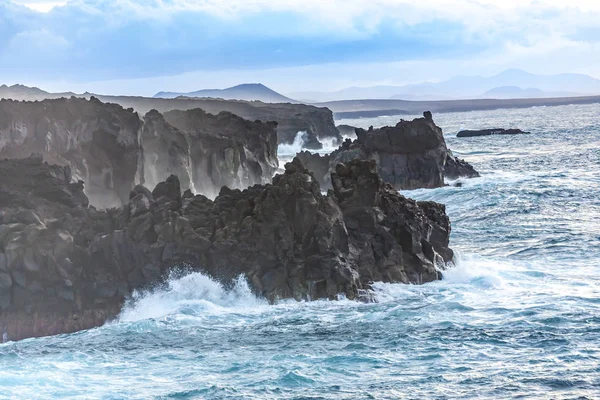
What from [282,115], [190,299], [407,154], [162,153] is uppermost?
[282,115]

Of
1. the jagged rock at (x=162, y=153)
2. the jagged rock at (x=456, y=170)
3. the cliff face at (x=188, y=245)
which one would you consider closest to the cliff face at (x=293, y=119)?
the jagged rock at (x=456, y=170)

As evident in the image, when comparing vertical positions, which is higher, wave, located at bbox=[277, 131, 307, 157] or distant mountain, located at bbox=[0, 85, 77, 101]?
distant mountain, located at bbox=[0, 85, 77, 101]

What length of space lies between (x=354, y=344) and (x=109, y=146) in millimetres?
25862

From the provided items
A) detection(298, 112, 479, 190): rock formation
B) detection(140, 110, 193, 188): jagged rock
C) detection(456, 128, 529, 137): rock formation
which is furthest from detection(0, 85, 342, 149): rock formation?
detection(140, 110, 193, 188): jagged rock

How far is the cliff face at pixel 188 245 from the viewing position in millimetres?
30375

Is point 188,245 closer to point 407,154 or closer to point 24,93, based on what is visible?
point 407,154

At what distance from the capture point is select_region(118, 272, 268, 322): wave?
30438mm

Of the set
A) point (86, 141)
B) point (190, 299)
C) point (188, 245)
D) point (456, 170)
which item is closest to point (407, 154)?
point (456, 170)

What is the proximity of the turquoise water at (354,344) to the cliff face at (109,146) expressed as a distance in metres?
17.8

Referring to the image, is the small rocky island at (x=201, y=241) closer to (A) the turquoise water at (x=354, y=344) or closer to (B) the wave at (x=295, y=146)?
(A) the turquoise water at (x=354, y=344)

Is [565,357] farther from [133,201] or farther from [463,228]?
[463,228]

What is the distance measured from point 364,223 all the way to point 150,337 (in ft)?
31.0

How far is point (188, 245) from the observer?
103 ft

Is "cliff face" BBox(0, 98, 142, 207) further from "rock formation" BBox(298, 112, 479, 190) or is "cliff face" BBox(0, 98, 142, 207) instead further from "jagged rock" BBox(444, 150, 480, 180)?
"jagged rock" BBox(444, 150, 480, 180)
